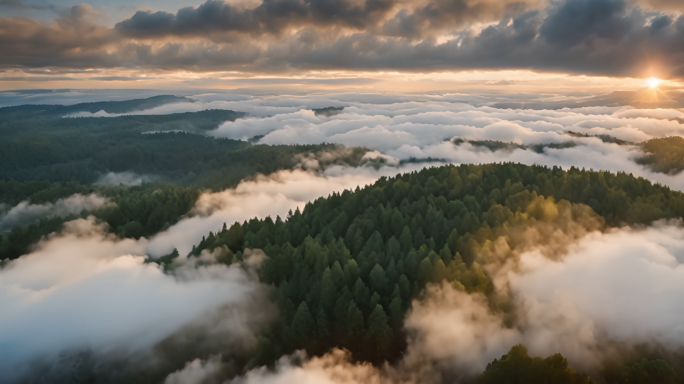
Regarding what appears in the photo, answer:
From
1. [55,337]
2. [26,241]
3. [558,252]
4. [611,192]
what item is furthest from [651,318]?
[26,241]

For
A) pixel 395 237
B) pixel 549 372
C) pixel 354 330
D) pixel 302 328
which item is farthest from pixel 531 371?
pixel 395 237

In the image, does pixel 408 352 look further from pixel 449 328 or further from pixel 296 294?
pixel 296 294

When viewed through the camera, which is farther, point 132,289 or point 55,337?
point 132,289

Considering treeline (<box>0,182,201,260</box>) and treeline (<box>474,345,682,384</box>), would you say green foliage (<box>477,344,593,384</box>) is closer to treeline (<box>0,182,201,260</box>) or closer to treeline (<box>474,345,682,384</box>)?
treeline (<box>474,345,682,384</box>)

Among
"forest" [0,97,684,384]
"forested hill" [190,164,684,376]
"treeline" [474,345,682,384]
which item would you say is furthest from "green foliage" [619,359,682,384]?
"forested hill" [190,164,684,376]

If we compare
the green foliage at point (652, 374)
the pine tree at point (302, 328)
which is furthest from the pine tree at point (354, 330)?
the green foliage at point (652, 374)
